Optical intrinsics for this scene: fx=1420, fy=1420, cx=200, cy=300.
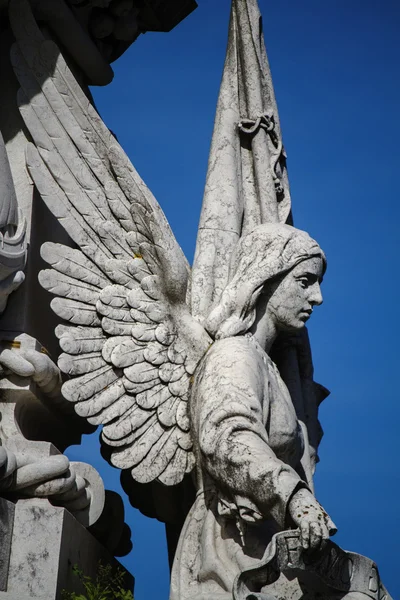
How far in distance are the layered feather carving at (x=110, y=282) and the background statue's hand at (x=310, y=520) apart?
3.74 ft

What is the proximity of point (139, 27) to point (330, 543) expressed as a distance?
4.21 meters

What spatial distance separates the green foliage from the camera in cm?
717

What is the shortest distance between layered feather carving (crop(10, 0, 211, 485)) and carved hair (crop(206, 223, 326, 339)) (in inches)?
7.2

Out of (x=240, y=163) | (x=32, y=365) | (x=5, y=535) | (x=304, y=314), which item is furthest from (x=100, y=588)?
(x=240, y=163)

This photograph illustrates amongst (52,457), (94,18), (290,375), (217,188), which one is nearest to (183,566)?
(52,457)

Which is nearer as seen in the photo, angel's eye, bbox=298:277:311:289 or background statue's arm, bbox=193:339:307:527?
background statue's arm, bbox=193:339:307:527

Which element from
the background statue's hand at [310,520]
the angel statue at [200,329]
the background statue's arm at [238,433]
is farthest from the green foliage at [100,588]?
the background statue's hand at [310,520]

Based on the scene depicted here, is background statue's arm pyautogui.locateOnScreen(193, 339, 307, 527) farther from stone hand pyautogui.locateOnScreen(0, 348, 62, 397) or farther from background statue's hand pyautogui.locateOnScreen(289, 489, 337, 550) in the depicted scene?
stone hand pyautogui.locateOnScreen(0, 348, 62, 397)

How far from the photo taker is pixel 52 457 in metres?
7.52

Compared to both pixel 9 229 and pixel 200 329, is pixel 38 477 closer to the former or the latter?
pixel 200 329

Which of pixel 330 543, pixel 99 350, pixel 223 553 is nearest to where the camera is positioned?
pixel 330 543

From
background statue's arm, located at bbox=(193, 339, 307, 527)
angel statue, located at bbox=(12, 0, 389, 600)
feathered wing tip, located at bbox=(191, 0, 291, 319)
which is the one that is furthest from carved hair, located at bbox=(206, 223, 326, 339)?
feathered wing tip, located at bbox=(191, 0, 291, 319)

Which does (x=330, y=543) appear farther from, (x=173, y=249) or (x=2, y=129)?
(x=2, y=129)

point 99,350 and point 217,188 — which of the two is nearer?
point 99,350
